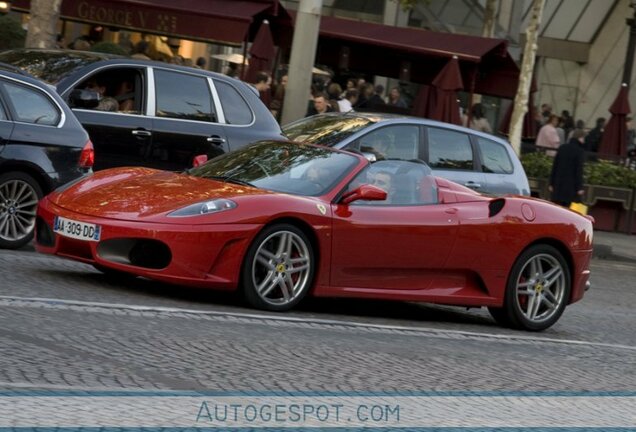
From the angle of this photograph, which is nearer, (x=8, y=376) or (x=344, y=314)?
(x=8, y=376)

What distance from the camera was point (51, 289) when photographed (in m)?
10.0

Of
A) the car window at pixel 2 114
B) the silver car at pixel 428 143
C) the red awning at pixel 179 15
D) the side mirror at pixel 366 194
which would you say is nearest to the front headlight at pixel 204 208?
the side mirror at pixel 366 194

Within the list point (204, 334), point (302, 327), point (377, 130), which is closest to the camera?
point (204, 334)

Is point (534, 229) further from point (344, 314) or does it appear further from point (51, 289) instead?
point (51, 289)

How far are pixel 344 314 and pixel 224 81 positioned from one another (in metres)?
4.77

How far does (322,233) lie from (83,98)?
4049mm

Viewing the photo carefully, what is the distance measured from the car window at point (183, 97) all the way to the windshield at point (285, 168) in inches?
131

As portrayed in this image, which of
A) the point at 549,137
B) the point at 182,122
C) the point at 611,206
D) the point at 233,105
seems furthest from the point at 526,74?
the point at 182,122

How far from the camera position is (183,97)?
14.9 m

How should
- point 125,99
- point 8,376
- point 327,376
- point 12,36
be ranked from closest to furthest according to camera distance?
point 8,376, point 327,376, point 125,99, point 12,36

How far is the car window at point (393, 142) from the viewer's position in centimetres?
1559

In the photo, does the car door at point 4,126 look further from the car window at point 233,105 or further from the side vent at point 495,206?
the side vent at point 495,206

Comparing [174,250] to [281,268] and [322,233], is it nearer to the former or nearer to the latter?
[281,268]

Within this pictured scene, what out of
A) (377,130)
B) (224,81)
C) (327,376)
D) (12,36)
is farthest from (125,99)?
(12,36)
